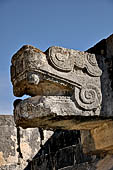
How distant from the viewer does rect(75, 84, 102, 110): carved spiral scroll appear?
4785 millimetres

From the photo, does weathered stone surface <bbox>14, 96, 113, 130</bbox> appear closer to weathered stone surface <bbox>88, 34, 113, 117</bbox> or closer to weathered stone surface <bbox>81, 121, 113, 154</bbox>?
weathered stone surface <bbox>88, 34, 113, 117</bbox>

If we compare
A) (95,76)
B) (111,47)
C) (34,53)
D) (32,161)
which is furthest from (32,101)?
(32,161)

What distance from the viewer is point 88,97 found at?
4.84 meters

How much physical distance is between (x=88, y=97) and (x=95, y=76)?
1.11 ft

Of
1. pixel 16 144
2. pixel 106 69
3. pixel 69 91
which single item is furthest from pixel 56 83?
pixel 16 144

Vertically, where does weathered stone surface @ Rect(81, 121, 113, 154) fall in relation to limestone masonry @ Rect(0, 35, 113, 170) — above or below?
below

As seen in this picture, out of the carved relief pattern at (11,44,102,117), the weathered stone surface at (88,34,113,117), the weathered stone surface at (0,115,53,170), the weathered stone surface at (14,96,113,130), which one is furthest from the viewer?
the weathered stone surface at (0,115,53,170)

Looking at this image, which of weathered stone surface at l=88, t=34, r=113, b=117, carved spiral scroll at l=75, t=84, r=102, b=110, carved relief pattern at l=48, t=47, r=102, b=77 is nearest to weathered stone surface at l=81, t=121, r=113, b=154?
weathered stone surface at l=88, t=34, r=113, b=117

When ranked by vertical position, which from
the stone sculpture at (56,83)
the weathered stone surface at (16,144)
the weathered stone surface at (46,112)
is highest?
the stone sculpture at (56,83)

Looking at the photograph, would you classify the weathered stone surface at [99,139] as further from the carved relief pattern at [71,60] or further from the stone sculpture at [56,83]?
the carved relief pattern at [71,60]

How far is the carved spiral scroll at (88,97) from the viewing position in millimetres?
4785

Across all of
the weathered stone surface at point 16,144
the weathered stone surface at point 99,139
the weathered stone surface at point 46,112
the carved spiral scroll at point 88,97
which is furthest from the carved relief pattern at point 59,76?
the weathered stone surface at point 16,144

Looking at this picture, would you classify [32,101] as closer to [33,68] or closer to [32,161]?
[33,68]

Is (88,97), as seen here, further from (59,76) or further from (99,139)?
(99,139)
